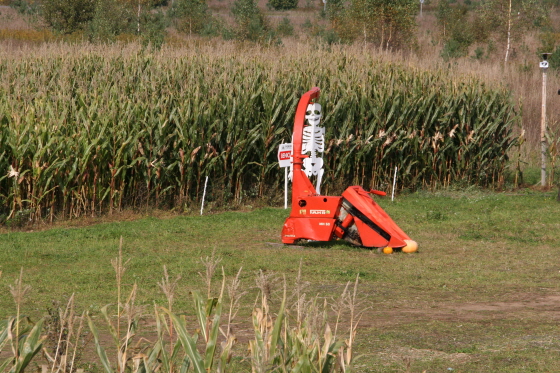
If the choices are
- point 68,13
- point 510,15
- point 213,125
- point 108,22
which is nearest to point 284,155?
point 213,125

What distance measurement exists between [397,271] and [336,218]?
144 centimetres

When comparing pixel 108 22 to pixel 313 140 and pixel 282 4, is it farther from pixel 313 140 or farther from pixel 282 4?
pixel 282 4

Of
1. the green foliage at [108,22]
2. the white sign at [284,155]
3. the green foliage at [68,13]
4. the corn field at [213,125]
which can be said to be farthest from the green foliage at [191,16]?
the white sign at [284,155]

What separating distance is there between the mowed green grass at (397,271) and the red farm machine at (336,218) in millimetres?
192

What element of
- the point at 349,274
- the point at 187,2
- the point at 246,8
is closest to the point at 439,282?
the point at 349,274

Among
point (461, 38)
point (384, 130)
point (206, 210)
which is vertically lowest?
point (206, 210)

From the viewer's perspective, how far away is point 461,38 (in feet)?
149

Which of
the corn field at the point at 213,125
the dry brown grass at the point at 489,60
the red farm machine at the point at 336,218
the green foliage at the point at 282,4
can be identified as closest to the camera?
the red farm machine at the point at 336,218

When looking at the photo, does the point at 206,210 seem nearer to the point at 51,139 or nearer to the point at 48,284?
the point at 51,139

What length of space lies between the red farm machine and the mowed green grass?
0.19 meters

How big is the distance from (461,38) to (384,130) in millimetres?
29768

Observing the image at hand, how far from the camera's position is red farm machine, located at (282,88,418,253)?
11.4 meters

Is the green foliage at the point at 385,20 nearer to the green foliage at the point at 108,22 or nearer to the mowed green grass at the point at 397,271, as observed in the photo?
the green foliage at the point at 108,22

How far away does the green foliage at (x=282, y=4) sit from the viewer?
71812 millimetres
